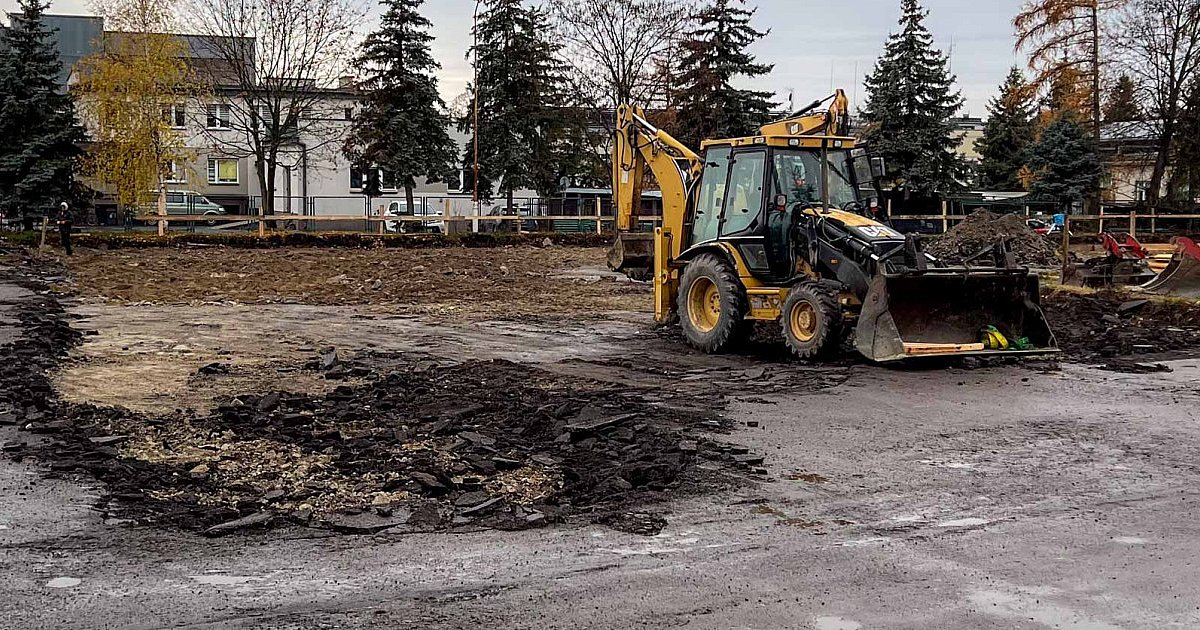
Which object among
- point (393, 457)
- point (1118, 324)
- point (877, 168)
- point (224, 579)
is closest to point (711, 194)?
point (877, 168)

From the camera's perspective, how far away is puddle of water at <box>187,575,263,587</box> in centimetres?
571

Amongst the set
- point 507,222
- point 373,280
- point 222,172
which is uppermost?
point 222,172

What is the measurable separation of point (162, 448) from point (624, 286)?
1670 cm

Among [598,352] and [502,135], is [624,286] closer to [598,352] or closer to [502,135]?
[598,352]

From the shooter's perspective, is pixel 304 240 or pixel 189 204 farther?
pixel 189 204

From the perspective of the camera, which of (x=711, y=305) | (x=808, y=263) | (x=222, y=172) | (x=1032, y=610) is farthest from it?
(x=222, y=172)

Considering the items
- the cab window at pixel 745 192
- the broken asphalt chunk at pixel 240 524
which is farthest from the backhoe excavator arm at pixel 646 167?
the broken asphalt chunk at pixel 240 524

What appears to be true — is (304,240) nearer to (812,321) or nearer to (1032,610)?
(812,321)

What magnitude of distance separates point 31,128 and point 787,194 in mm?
34736

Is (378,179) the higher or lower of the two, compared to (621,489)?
higher

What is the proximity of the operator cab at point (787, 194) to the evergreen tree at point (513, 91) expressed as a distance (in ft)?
127

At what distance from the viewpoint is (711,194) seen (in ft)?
47.9

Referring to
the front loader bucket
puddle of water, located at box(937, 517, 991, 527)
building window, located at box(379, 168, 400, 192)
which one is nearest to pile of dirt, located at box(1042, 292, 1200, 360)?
the front loader bucket

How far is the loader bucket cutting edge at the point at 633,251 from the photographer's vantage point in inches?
650
